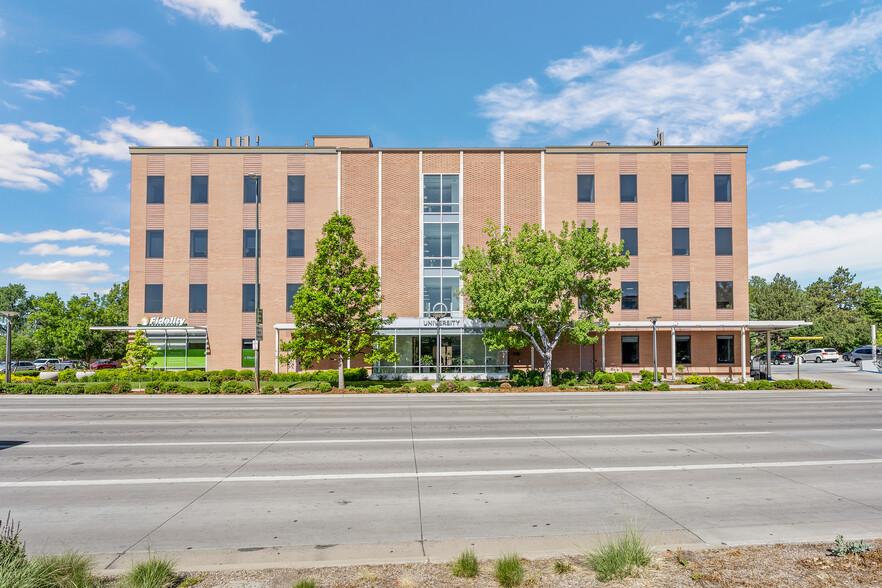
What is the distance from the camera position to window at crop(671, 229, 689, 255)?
38.5 metres

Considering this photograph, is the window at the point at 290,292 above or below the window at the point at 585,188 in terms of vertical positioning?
below

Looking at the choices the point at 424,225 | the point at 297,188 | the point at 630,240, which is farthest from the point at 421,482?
the point at 630,240

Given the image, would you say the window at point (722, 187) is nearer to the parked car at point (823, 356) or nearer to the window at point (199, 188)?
the parked car at point (823, 356)

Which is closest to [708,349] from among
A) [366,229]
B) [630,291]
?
[630,291]

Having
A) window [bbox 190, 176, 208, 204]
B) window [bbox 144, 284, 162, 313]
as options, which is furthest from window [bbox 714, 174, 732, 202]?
window [bbox 144, 284, 162, 313]

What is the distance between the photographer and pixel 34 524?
271 inches

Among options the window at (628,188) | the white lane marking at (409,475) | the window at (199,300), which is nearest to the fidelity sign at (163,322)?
the window at (199,300)

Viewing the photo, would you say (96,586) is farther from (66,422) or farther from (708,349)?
(708,349)

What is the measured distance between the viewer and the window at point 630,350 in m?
37.8

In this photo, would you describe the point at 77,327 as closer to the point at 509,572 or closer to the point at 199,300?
the point at 199,300

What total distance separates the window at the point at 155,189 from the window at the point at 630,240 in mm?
33010

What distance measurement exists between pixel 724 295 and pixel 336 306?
1077 inches

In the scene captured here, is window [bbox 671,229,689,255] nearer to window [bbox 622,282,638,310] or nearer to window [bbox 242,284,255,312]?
window [bbox 622,282,638,310]

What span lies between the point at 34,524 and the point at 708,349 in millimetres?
39359
